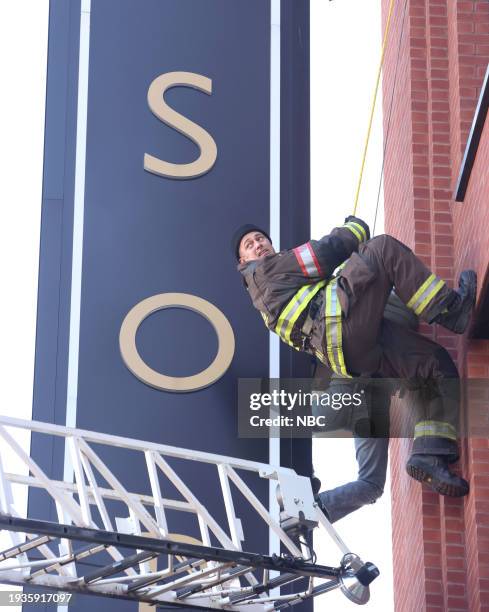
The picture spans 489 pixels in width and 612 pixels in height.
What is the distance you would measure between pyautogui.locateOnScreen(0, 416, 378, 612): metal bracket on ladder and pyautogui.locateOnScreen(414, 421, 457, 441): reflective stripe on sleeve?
1502 millimetres

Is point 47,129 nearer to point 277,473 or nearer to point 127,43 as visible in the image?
point 127,43

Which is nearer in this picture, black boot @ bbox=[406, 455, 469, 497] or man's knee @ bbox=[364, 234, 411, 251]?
man's knee @ bbox=[364, 234, 411, 251]

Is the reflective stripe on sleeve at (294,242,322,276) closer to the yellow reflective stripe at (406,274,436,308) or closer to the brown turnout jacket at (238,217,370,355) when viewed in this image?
the brown turnout jacket at (238,217,370,355)

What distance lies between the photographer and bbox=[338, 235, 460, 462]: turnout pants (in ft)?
51.2

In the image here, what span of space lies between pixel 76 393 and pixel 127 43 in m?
3.59

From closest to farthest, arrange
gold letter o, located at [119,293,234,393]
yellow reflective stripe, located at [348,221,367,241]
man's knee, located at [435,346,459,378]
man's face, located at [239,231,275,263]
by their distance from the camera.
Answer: yellow reflective stripe, located at [348,221,367,241]
man's knee, located at [435,346,459,378]
man's face, located at [239,231,275,263]
gold letter o, located at [119,293,234,393]

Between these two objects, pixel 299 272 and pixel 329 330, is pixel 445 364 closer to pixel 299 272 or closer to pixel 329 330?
pixel 329 330

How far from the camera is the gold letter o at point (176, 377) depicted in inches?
678

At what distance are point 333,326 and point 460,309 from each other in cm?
97

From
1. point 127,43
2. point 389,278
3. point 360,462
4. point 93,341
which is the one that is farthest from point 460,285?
point 127,43

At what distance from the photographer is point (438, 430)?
16.0 meters

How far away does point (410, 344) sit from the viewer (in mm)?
16172

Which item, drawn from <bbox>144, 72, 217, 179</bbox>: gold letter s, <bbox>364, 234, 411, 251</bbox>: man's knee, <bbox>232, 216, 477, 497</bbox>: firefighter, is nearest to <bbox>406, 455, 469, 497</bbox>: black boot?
<bbox>232, 216, 477, 497</bbox>: firefighter

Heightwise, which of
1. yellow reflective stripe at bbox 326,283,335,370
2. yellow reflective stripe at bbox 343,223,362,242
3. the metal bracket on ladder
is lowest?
the metal bracket on ladder
